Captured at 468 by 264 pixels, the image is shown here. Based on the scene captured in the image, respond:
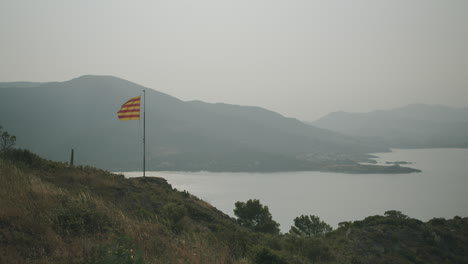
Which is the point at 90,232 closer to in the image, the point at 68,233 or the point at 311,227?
the point at 68,233

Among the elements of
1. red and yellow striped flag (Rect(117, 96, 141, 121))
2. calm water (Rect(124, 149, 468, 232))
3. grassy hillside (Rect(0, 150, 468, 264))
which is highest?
red and yellow striped flag (Rect(117, 96, 141, 121))

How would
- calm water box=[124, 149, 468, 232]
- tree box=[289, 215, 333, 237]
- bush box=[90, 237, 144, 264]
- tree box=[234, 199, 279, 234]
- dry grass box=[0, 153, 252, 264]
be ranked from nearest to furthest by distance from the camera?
bush box=[90, 237, 144, 264] → dry grass box=[0, 153, 252, 264] → tree box=[234, 199, 279, 234] → tree box=[289, 215, 333, 237] → calm water box=[124, 149, 468, 232]

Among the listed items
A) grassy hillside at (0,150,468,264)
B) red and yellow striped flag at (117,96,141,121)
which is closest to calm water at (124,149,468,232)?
red and yellow striped flag at (117,96,141,121)

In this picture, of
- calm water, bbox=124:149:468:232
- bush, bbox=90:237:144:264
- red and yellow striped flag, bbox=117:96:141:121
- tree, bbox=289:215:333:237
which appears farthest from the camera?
calm water, bbox=124:149:468:232

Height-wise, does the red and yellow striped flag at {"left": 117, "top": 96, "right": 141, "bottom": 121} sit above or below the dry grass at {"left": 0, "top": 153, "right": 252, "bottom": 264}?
above

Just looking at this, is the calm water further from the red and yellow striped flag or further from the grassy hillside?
the grassy hillside

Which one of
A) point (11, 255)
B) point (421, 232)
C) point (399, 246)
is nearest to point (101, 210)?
point (11, 255)

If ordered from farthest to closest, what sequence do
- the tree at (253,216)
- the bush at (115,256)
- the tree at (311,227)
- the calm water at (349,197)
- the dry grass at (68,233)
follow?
1. the calm water at (349,197)
2. the tree at (311,227)
3. the tree at (253,216)
4. the dry grass at (68,233)
5. the bush at (115,256)

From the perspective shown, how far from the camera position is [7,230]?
22.7ft

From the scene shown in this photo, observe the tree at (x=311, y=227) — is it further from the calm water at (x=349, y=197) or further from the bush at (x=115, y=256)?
the calm water at (x=349, y=197)

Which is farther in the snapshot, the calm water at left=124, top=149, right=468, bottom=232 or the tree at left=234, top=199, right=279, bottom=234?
the calm water at left=124, top=149, right=468, bottom=232

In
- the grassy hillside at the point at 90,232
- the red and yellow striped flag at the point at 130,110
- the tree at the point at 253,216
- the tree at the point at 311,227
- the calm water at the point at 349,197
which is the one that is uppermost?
the red and yellow striped flag at the point at 130,110

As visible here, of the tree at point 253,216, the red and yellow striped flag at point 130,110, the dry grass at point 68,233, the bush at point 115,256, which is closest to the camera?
the bush at point 115,256

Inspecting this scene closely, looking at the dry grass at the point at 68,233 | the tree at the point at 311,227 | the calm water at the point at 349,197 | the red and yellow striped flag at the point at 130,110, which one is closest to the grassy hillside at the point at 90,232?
the dry grass at the point at 68,233
